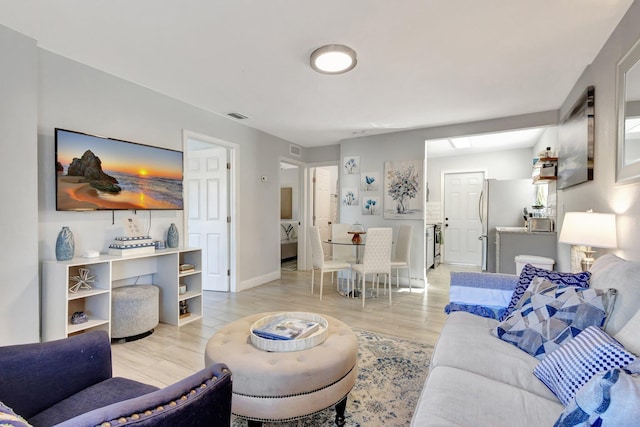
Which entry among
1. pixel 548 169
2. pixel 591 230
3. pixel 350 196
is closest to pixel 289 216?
pixel 350 196

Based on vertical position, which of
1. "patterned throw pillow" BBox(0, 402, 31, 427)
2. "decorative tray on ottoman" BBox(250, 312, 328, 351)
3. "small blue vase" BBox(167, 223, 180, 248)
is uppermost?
"small blue vase" BBox(167, 223, 180, 248)

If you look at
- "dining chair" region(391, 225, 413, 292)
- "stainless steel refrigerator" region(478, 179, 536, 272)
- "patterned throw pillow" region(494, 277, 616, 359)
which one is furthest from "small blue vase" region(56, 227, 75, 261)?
"stainless steel refrigerator" region(478, 179, 536, 272)

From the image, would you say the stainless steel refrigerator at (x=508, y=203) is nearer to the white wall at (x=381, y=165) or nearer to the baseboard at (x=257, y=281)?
the white wall at (x=381, y=165)

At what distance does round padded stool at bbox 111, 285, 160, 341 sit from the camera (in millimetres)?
2643

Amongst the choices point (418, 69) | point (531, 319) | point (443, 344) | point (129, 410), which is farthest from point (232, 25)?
point (531, 319)

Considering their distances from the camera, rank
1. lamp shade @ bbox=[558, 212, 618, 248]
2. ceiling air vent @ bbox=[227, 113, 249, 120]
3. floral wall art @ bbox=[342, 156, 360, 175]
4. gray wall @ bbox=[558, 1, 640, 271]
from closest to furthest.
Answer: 1. gray wall @ bbox=[558, 1, 640, 271]
2. lamp shade @ bbox=[558, 212, 618, 248]
3. ceiling air vent @ bbox=[227, 113, 249, 120]
4. floral wall art @ bbox=[342, 156, 360, 175]

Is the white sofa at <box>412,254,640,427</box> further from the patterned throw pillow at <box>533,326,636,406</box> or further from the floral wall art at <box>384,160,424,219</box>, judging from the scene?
the floral wall art at <box>384,160,424,219</box>

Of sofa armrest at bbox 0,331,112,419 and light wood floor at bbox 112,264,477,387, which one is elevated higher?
sofa armrest at bbox 0,331,112,419

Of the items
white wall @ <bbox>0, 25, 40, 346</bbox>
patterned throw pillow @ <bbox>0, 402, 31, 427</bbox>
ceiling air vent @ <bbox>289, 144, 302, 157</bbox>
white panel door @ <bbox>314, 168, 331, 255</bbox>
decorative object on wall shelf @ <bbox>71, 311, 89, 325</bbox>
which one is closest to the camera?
patterned throw pillow @ <bbox>0, 402, 31, 427</bbox>

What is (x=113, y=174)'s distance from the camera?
2773 millimetres

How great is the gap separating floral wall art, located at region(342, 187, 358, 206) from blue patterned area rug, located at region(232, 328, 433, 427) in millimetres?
2783

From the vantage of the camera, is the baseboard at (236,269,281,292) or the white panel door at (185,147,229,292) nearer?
the white panel door at (185,147,229,292)

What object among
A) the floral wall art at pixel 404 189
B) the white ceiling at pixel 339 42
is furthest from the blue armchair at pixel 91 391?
the floral wall art at pixel 404 189

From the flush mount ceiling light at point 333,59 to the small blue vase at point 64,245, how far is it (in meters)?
2.41
